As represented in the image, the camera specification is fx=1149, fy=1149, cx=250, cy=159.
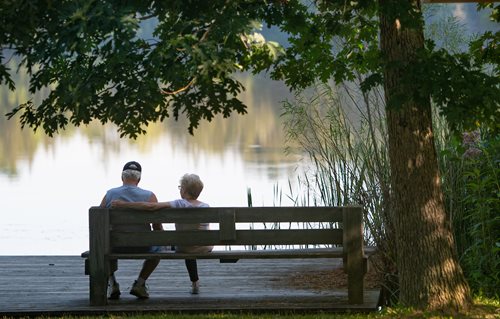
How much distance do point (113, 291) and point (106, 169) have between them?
19.4 meters

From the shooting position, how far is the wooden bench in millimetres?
8969

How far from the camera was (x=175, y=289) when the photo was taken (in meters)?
10.1

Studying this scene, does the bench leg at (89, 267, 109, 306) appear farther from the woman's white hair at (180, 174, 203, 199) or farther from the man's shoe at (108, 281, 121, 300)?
the woman's white hair at (180, 174, 203, 199)

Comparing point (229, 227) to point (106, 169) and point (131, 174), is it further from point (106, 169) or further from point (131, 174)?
point (106, 169)

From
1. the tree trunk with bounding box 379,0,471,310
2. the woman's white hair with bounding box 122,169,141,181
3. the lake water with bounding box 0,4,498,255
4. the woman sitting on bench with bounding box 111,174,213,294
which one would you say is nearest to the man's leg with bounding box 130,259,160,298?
the woman sitting on bench with bounding box 111,174,213,294

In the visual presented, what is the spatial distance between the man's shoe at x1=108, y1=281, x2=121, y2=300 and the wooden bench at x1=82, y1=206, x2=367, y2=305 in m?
0.33

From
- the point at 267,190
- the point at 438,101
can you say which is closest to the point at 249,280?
the point at 438,101

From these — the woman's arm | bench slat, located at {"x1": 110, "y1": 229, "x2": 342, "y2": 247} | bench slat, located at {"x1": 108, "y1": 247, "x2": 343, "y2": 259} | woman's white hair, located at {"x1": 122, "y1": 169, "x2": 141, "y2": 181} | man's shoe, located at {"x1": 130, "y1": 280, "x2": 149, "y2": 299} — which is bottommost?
man's shoe, located at {"x1": 130, "y1": 280, "x2": 149, "y2": 299}

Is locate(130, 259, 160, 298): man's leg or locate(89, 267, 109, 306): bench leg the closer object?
locate(89, 267, 109, 306): bench leg

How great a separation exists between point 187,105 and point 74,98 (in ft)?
4.87

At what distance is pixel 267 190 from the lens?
23.1 meters

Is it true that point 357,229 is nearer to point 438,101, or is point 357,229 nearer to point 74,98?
point 438,101

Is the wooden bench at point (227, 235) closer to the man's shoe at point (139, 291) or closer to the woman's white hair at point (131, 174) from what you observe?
the man's shoe at point (139, 291)

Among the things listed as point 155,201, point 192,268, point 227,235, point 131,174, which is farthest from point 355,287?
point 131,174
